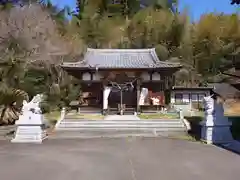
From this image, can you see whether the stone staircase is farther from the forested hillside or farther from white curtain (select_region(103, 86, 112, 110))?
the forested hillside

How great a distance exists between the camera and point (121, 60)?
24.8m

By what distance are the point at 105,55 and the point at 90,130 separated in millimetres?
11124

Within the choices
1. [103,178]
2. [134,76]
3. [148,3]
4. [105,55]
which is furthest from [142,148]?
[148,3]

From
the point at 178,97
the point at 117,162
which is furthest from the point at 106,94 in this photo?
the point at 117,162

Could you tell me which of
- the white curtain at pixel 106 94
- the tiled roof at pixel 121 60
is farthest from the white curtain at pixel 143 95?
the white curtain at pixel 106 94

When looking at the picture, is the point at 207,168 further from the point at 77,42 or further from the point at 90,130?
the point at 77,42

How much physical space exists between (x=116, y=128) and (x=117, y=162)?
8.44 meters

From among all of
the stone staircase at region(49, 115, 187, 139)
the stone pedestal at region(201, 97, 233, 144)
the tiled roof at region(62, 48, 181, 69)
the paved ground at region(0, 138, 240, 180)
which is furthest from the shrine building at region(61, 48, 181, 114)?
the paved ground at region(0, 138, 240, 180)

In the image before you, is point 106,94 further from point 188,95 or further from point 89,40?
point 89,40

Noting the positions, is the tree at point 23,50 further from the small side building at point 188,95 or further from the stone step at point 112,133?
the small side building at point 188,95

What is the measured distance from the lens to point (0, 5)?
1064 inches

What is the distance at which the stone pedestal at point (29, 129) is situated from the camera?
12422 millimetres

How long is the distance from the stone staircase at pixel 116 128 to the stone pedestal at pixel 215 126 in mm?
2581

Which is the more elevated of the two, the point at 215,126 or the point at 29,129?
the point at 215,126
